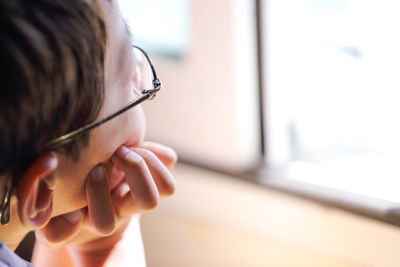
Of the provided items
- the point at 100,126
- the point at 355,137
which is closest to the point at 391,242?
the point at 355,137

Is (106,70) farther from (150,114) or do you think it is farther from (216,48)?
(150,114)

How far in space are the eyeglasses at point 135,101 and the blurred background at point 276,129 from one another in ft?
1.83

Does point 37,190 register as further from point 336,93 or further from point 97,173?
point 336,93

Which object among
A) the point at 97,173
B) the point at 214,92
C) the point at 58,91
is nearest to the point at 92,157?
the point at 97,173

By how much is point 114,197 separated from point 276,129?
2.34 ft

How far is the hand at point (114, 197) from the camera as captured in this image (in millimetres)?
781

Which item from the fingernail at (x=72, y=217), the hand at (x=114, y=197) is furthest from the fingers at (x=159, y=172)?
the fingernail at (x=72, y=217)

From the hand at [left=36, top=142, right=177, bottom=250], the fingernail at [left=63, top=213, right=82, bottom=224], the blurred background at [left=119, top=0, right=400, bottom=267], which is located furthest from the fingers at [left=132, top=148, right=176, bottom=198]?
the blurred background at [left=119, top=0, right=400, bottom=267]

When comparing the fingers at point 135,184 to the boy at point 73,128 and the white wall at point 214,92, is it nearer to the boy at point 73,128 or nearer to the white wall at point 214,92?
the boy at point 73,128

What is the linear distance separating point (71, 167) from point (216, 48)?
2.47 ft

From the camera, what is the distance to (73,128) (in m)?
0.68

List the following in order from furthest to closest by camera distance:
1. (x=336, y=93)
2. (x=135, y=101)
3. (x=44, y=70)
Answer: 1. (x=336, y=93)
2. (x=135, y=101)
3. (x=44, y=70)

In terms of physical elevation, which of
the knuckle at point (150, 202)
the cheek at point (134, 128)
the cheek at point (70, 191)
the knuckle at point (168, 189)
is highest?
the cheek at point (134, 128)

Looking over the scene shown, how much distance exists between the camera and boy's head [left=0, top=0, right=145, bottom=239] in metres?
0.59
